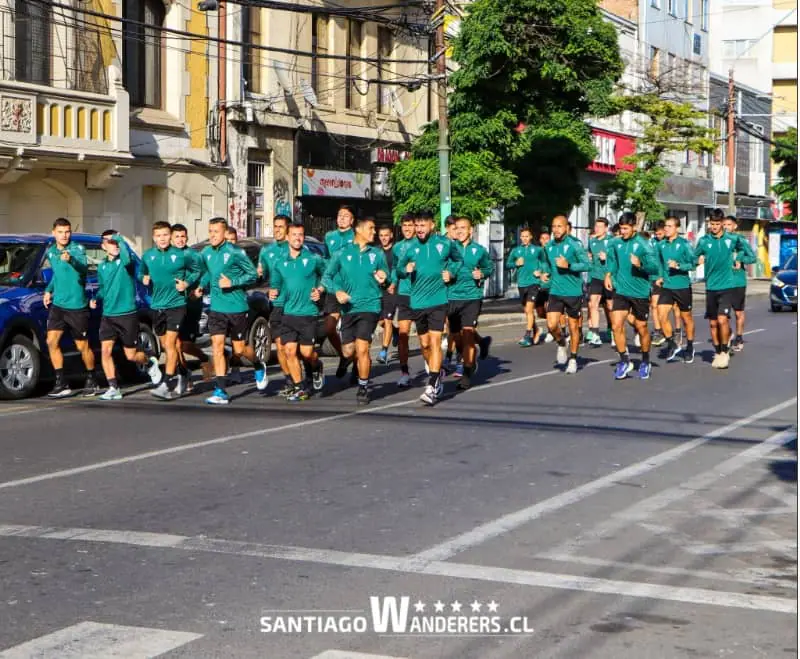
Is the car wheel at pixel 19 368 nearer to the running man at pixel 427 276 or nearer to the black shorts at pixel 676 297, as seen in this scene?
the running man at pixel 427 276

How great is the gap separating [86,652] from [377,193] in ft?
94.8

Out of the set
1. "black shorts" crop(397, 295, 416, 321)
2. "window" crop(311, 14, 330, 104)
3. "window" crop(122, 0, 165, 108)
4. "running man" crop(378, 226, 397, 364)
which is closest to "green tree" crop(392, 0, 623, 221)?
"window" crop(311, 14, 330, 104)

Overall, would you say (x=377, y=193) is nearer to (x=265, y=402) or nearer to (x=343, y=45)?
(x=343, y=45)

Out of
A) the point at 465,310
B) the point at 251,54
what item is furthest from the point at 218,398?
the point at 251,54

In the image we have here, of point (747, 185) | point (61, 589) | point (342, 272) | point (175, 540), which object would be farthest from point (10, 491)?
point (747, 185)

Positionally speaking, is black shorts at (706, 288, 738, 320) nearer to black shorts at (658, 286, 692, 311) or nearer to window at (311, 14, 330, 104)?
black shorts at (658, 286, 692, 311)

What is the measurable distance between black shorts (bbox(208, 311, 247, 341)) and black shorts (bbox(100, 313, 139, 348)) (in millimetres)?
832

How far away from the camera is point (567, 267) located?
1800 cm

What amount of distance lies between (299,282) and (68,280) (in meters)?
2.52

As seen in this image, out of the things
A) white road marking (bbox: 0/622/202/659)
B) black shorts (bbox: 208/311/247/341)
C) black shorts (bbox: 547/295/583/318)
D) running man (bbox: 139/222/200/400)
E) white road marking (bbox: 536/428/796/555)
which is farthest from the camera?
black shorts (bbox: 547/295/583/318)

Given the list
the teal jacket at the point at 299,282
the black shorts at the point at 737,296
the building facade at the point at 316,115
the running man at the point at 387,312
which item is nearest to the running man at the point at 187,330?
the teal jacket at the point at 299,282

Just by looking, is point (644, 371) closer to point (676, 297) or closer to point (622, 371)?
point (622, 371)

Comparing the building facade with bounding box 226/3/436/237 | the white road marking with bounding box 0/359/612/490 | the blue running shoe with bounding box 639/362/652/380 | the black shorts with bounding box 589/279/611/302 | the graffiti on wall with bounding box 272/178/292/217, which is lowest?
the white road marking with bounding box 0/359/612/490

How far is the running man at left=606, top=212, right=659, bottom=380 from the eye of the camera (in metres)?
17.8
